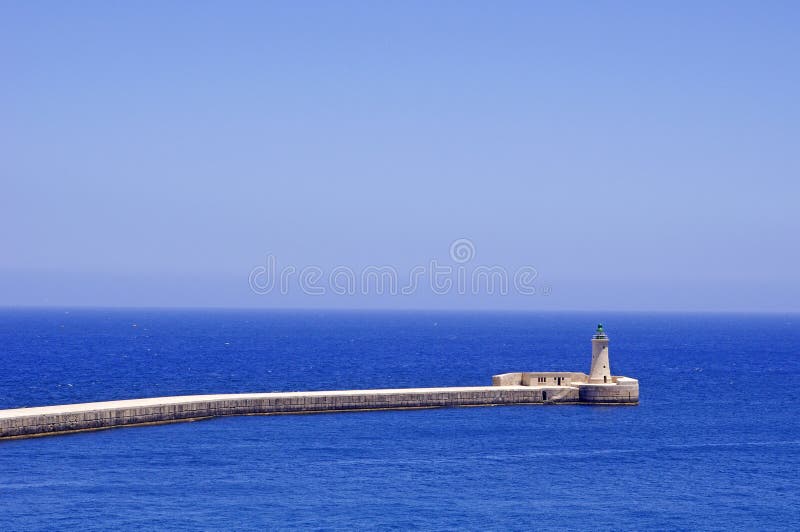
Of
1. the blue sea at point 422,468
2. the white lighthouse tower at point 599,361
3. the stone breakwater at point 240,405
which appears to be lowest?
the blue sea at point 422,468

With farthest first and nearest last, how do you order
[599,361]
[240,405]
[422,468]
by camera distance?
1. [599,361]
2. [240,405]
3. [422,468]

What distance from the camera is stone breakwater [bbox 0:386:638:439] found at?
64.6m

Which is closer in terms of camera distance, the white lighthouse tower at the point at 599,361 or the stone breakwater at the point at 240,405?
the stone breakwater at the point at 240,405

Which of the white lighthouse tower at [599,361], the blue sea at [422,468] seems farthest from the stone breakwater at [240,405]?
the white lighthouse tower at [599,361]

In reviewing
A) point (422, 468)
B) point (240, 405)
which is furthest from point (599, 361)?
point (422, 468)

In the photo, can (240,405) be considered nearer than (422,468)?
No

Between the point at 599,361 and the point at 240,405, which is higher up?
the point at 599,361

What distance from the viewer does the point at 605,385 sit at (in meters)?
85.2

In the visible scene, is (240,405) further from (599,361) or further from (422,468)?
(599,361)

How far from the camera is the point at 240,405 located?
76250 millimetres

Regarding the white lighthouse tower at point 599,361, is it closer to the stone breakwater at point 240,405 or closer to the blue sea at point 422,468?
the stone breakwater at point 240,405

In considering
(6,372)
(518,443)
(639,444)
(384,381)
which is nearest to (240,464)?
(518,443)

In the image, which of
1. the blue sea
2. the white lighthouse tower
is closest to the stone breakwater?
the blue sea

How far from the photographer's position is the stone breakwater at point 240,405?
64.6 m
